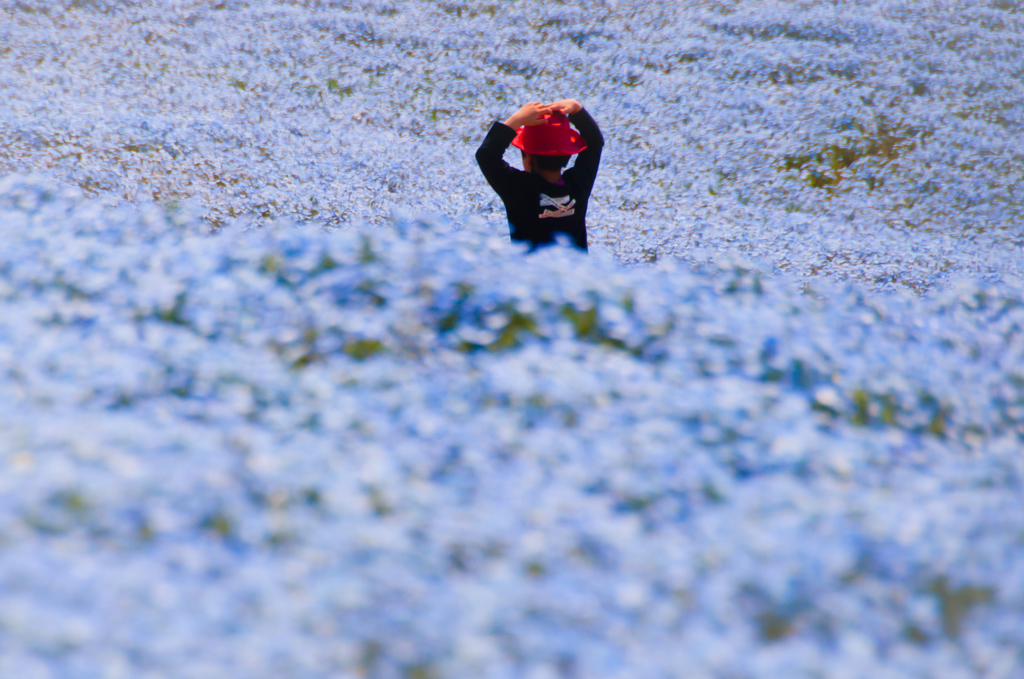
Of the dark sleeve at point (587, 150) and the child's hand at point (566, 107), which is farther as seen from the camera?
the dark sleeve at point (587, 150)

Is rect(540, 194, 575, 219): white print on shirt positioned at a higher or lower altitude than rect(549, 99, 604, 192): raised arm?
lower

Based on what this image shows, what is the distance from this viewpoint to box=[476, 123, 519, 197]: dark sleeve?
20.3ft

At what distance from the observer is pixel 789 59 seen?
1922cm

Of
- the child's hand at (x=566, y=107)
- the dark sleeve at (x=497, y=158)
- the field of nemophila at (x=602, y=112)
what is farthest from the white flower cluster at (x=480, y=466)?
the field of nemophila at (x=602, y=112)

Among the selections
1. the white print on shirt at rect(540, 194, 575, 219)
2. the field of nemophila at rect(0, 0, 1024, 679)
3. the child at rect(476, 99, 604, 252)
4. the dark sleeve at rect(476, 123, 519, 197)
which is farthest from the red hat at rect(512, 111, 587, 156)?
the field of nemophila at rect(0, 0, 1024, 679)

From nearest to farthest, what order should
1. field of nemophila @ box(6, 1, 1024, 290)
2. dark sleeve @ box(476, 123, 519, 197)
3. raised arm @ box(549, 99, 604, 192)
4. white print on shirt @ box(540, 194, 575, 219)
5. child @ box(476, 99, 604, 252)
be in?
1. dark sleeve @ box(476, 123, 519, 197)
2. child @ box(476, 99, 604, 252)
3. white print on shirt @ box(540, 194, 575, 219)
4. raised arm @ box(549, 99, 604, 192)
5. field of nemophila @ box(6, 1, 1024, 290)

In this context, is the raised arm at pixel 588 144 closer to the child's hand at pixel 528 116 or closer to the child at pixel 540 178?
the child at pixel 540 178

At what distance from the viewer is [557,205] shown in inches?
257

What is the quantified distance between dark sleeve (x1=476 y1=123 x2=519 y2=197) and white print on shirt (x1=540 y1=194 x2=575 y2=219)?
0.37 meters

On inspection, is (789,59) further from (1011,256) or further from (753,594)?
(753,594)

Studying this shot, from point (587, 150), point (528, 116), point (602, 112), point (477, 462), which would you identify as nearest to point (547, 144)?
point (528, 116)

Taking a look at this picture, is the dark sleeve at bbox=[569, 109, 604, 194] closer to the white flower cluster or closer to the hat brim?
the hat brim

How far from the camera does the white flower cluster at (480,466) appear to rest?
294 cm

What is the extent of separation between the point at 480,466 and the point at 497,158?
329cm
